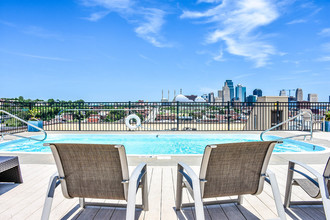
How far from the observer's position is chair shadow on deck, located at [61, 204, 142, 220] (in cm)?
181

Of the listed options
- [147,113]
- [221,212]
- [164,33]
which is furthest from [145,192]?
[164,33]

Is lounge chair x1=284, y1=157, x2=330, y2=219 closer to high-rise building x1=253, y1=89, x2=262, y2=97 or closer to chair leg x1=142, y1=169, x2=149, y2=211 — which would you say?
chair leg x1=142, y1=169, x2=149, y2=211

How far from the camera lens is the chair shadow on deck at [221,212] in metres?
1.81

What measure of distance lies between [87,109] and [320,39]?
1816cm

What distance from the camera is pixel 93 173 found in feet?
4.87

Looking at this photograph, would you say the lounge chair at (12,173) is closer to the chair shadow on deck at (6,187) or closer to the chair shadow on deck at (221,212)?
the chair shadow on deck at (6,187)

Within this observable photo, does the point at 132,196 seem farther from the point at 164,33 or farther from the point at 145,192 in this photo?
the point at 164,33

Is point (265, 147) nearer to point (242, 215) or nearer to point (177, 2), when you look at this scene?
point (242, 215)

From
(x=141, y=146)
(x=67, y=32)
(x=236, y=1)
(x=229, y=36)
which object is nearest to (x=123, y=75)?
(x=67, y=32)

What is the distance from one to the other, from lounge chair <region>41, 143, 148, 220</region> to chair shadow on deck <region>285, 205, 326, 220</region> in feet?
4.85

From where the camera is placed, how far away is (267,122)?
10195 millimetres

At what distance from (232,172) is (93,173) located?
103 cm

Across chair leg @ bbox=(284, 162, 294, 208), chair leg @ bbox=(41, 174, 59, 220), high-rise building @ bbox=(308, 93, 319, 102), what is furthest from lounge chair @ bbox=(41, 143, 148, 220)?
high-rise building @ bbox=(308, 93, 319, 102)

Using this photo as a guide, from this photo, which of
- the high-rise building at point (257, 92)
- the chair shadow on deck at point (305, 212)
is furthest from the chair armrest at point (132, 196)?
the high-rise building at point (257, 92)
